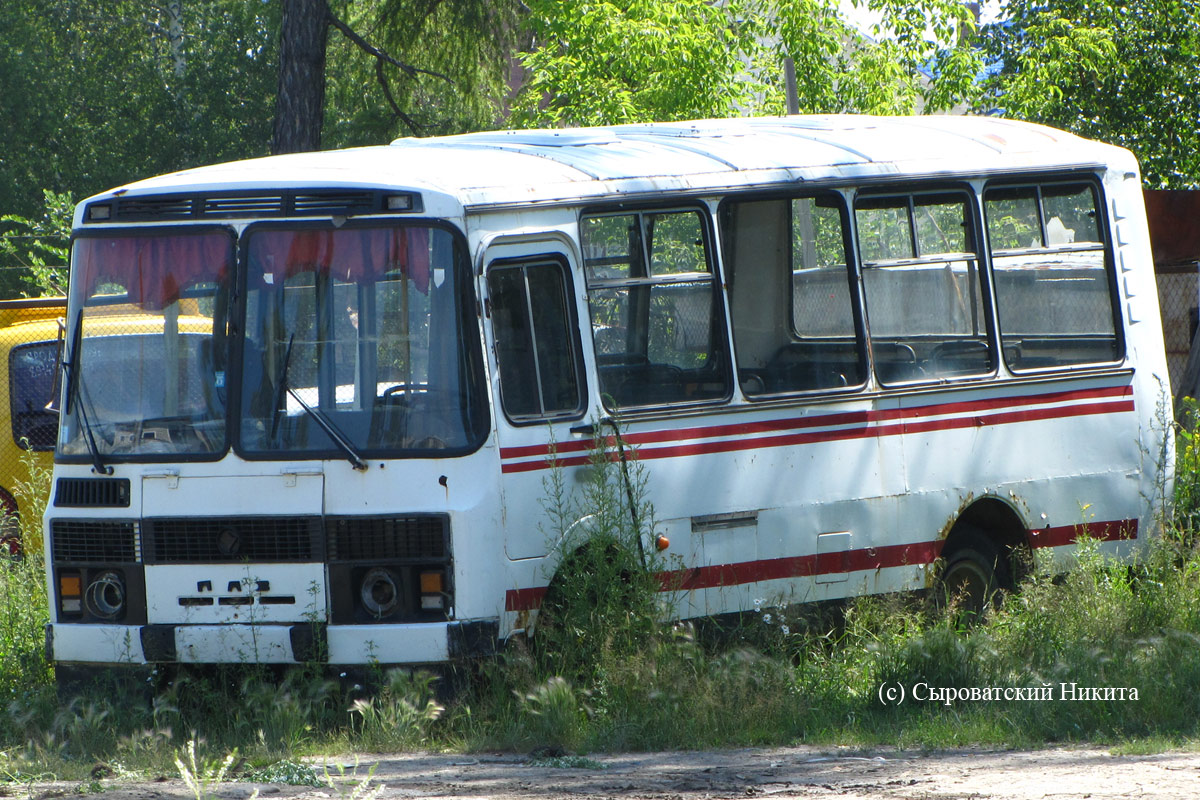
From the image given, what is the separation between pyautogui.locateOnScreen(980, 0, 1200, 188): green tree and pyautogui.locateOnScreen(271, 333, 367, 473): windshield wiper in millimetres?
13016

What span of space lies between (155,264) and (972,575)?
507cm

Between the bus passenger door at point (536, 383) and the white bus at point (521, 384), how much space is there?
0.02 meters

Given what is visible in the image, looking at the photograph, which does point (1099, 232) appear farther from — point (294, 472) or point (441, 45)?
point (441, 45)

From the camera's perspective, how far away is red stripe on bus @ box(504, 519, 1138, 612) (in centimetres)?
740

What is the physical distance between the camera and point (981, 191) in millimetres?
8875

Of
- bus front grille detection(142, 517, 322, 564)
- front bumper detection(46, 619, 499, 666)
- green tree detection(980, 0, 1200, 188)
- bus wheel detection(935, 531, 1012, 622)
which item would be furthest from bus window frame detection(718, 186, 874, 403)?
green tree detection(980, 0, 1200, 188)

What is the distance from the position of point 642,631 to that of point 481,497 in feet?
3.56

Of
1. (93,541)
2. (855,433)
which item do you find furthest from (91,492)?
(855,433)

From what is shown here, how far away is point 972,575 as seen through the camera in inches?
353

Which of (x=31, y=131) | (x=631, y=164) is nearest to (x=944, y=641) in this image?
(x=631, y=164)

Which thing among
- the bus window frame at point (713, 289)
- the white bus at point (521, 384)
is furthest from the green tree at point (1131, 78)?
the bus window frame at point (713, 289)

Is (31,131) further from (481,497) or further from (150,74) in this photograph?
(481,497)

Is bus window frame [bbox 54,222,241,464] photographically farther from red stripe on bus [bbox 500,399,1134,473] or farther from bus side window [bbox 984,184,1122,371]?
bus side window [bbox 984,184,1122,371]

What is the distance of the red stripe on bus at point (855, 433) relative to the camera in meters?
7.16
